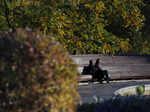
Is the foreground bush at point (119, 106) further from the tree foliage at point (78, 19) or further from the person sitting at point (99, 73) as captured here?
the tree foliage at point (78, 19)

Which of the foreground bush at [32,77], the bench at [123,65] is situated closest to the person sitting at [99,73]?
the bench at [123,65]

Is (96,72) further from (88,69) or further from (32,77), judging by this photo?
(32,77)

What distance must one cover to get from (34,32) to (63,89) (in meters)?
1.06

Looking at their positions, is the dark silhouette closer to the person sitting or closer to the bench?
the person sitting

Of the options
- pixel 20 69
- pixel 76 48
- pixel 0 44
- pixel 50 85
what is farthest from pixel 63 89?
pixel 76 48

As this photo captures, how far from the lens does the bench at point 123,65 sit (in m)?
19.6

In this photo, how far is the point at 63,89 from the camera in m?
5.42

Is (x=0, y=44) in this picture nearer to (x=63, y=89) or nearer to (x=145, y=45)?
(x=63, y=89)

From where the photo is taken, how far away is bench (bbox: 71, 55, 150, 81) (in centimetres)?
1961

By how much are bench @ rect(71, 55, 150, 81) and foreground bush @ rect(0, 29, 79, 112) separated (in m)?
13.6

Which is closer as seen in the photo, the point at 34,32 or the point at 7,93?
the point at 7,93

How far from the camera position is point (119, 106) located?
788 cm

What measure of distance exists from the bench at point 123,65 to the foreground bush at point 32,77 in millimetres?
13620

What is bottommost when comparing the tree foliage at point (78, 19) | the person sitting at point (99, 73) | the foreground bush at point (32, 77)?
the person sitting at point (99, 73)
